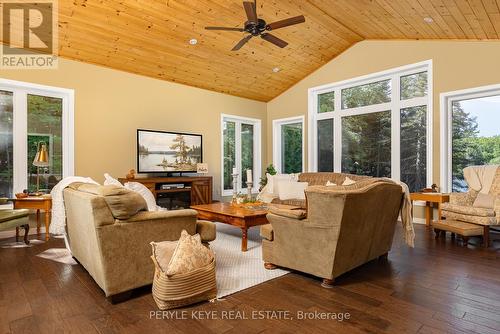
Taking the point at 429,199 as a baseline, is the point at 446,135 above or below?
above

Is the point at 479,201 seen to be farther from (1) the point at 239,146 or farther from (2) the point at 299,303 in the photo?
(1) the point at 239,146

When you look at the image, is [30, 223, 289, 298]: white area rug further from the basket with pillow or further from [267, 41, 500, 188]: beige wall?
[267, 41, 500, 188]: beige wall

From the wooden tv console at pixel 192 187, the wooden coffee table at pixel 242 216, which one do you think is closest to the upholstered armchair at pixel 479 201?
the wooden coffee table at pixel 242 216

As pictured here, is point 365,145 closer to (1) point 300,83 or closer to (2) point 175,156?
(1) point 300,83

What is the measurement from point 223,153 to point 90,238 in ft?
16.6

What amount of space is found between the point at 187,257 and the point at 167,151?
4.07m

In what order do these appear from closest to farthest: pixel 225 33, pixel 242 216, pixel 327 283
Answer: pixel 327 283, pixel 242 216, pixel 225 33

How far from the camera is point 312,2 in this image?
4645mm

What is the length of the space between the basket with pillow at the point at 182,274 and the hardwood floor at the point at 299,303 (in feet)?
0.33

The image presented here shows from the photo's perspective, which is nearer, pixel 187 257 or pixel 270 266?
pixel 187 257

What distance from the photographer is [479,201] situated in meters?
4.36

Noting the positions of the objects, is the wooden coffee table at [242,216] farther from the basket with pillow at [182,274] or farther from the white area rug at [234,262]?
the basket with pillow at [182,274]

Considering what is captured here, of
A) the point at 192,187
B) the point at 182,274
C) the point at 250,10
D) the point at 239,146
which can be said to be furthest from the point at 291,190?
the point at 182,274

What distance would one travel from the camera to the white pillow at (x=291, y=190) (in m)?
5.40
